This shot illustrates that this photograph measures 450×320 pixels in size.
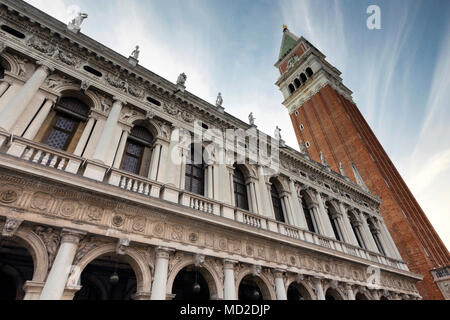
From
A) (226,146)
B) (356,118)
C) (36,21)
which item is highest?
(356,118)

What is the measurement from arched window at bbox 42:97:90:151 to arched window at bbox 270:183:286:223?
9561 millimetres

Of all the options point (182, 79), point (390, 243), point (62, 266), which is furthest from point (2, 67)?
point (390, 243)

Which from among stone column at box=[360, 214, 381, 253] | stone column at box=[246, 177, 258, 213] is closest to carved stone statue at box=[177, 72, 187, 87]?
stone column at box=[246, 177, 258, 213]

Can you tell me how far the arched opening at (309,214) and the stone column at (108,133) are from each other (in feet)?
37.0

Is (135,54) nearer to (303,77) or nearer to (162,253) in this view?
(162,253)

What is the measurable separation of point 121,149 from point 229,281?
5.81 meters

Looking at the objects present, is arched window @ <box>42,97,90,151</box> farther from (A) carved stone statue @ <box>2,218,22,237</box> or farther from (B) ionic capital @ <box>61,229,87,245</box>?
(B) ionic capital @ <box>61,229,87,245</box>

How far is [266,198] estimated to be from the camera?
11297 mm

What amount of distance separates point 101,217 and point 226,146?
269 inches

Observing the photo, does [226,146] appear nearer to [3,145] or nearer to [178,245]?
[178,245]

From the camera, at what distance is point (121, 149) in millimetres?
8383

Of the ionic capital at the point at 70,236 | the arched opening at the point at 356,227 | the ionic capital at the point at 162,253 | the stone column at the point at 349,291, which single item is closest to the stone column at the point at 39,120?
the ionic capital at the point at 70,236

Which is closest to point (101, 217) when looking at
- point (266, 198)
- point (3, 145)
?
Answer: point (3, 145)
